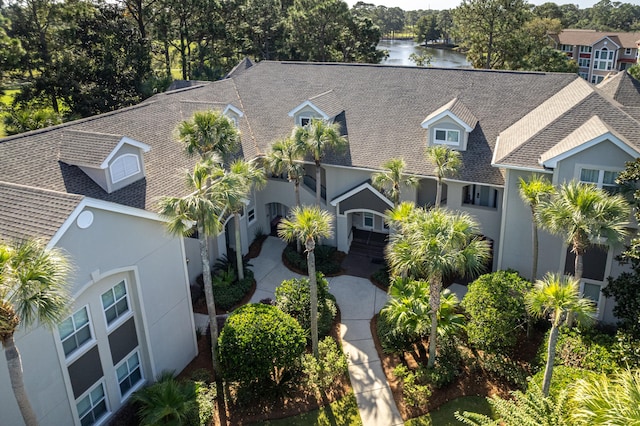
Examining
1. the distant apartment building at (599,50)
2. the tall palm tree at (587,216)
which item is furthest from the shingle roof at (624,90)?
the distant apartment building at (599,50)

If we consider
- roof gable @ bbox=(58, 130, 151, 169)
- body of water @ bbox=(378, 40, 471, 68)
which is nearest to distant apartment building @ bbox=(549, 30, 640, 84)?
body of water @ bbox=(378, 40, 471, 68)

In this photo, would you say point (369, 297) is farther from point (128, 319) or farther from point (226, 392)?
point (128, 319)

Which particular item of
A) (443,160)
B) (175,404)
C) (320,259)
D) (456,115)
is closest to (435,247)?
(443,160)

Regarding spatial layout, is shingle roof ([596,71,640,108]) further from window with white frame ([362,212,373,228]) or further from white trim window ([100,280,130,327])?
white trim window ([100,280,130,327])

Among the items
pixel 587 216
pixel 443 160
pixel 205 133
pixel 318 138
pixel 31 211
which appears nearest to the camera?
pixel 31 211

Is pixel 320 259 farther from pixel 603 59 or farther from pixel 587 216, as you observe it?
pixel 603 59

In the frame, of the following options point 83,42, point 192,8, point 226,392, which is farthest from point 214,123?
point 192,8
